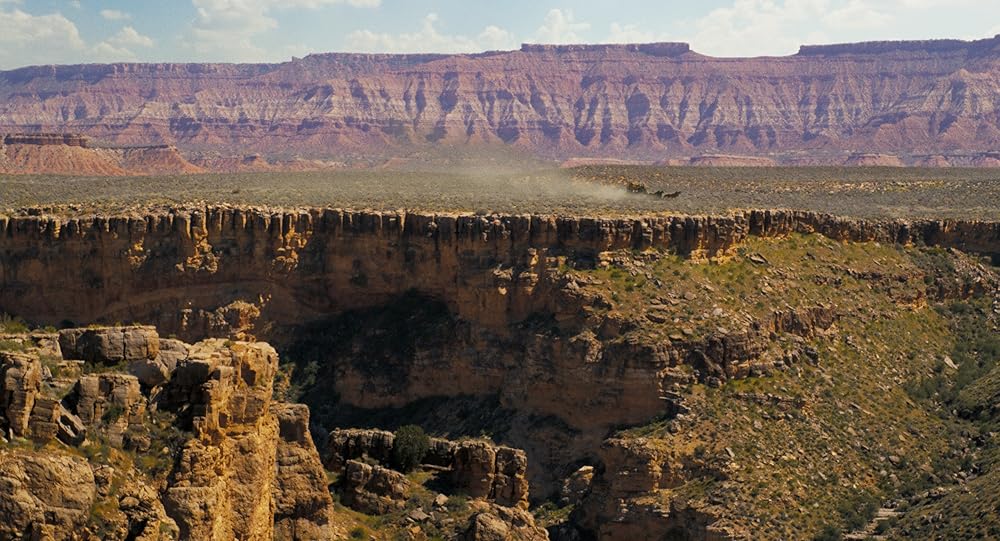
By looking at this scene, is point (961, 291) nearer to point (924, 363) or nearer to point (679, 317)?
point (924, 363)

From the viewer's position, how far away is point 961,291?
67.6m

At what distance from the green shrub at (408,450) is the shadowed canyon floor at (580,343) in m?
0.24

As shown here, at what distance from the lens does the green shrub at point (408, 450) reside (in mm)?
39906

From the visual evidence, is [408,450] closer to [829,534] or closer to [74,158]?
[829,534]

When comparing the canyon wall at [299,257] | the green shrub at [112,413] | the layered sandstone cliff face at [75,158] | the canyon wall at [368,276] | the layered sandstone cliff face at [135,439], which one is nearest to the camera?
the layered sandstone cliff face at [135,439]

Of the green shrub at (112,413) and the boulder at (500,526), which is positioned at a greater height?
the green shrub at (112,413)

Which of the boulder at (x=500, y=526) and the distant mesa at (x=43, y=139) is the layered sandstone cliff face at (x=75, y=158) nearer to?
the distant mesa at (x=43, y=139)

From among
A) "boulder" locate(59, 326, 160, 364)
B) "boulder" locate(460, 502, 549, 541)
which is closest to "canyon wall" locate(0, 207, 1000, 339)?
"boulder" locate(460, 502, 549, 541)

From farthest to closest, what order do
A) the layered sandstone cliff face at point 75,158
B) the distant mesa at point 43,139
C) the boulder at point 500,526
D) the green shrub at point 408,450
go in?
the distant mesa at point 43,139 < the layered sandstone cliff face at point 75,158 < the green shrub at point 408,450 < the boulder at point 500,526

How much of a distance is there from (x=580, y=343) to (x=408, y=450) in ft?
48.8

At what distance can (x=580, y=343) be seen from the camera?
177 feet

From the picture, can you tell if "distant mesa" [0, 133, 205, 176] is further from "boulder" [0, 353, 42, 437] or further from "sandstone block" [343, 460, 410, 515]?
"boulder" [0, 353, 42, 437]

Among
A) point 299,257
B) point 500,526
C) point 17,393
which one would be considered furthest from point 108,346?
point 299,257

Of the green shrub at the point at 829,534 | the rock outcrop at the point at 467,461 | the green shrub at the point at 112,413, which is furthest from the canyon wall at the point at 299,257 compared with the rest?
the green shrub at the point at 112,413
